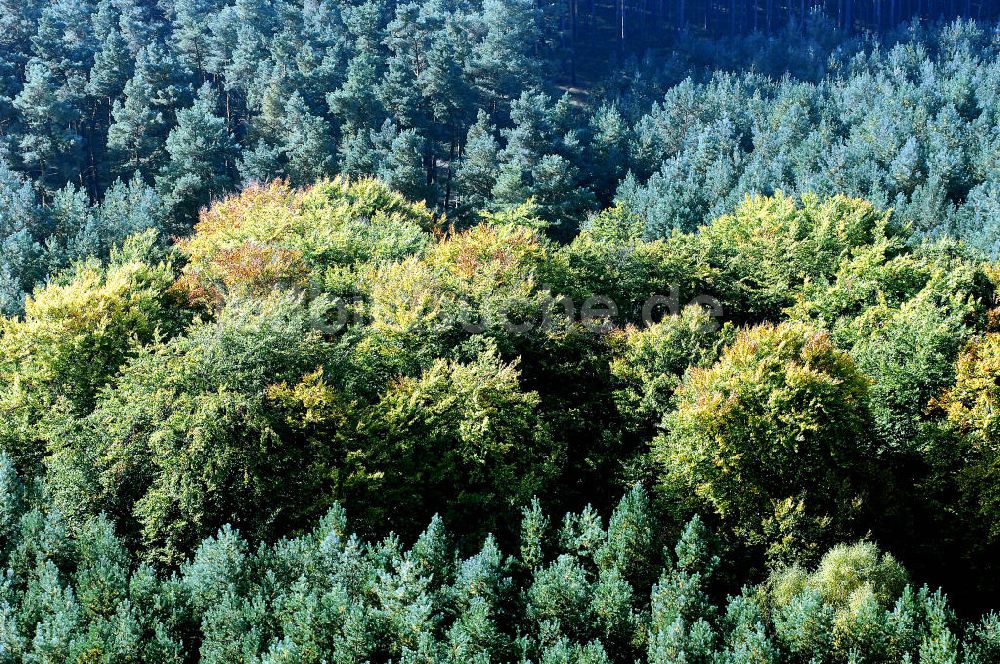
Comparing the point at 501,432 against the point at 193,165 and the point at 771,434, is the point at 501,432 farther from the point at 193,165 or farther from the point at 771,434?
the point at 193,165

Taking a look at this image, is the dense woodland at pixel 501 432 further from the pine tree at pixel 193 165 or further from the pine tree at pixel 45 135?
→ the pine tree at pixel 45 135

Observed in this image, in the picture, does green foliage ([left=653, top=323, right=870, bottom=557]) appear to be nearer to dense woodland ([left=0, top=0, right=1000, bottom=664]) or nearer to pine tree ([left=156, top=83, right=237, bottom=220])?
dense woodland ([left=0, top=0, right=1000, bottom=664])

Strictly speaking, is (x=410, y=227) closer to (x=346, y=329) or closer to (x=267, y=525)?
(x=346, y=329)

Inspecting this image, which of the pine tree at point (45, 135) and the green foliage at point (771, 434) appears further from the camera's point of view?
the pine tree at point (45, 135)

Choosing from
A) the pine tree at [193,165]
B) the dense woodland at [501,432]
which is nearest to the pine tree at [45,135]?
the pine tree at [193,165]

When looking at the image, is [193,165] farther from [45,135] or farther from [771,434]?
[771,434]

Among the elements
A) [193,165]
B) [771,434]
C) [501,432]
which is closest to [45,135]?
[193,165]

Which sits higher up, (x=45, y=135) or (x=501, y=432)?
(x=45, y=135)

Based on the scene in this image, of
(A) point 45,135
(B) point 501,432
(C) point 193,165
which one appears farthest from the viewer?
(A) point 45,135

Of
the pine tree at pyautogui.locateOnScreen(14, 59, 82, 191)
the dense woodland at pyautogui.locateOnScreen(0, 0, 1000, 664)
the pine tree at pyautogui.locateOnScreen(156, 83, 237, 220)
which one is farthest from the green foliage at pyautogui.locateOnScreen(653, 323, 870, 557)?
the pine tree at pyautogui.locateOnScreen(14, 59, 82, 191)

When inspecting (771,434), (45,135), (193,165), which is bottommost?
(771,434)

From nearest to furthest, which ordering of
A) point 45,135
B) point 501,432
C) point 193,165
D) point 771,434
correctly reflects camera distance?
point 771,434, point 501,432, point 193,165, point 45,135

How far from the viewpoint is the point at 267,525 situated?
30125 mm

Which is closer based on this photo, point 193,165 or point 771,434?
point 771,434
